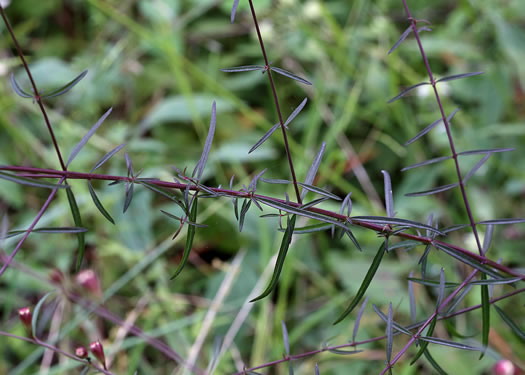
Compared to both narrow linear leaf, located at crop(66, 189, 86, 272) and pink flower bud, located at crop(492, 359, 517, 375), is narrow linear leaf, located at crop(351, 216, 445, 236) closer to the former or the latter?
narrow linear leaf, located at crop(66, 189, 86, 272)

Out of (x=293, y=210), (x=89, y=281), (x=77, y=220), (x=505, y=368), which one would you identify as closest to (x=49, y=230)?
(x=77, y=220)

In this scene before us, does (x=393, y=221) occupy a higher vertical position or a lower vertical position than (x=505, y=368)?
higher

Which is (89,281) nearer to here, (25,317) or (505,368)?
(25,317)

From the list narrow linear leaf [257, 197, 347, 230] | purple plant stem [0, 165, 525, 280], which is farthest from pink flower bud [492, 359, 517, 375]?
narrow linear leaf [257, 197, 347, 230]

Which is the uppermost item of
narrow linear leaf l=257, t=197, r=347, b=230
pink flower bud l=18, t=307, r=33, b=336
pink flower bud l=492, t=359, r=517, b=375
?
pink flower bud l=18, t=307, r=33, b=336

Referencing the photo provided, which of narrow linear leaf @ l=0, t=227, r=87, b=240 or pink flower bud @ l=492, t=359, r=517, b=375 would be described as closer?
narrow linear leaf @ l=0, t=227, r=87, b=240

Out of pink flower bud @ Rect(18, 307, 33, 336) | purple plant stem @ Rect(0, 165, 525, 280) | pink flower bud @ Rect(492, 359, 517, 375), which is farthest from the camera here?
pink flower bud @ Rect(492, 359, 517, 375)

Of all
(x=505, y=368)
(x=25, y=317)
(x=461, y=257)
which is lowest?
(x=505, y=368)

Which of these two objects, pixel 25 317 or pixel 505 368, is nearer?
pixel 25 317

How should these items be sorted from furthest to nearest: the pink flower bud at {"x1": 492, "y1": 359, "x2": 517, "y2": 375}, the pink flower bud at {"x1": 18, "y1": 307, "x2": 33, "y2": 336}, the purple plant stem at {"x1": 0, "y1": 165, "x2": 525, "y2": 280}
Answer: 1. the pink flower bud at {"x1": 492, "y1": 359, "x2": 517, "y2": 375}
2. the pink flower bud at {"x1": 18, "y1": 307, "x2": 33, "y2": 336}
3. the purple plant stem at {"x1": 0, "y1": 165, "x2": 525, "y2": 280}

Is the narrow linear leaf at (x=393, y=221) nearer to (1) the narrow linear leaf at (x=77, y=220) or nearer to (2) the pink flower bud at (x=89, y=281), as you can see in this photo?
(1) the narrow linear leaf at (x=77, y=220)

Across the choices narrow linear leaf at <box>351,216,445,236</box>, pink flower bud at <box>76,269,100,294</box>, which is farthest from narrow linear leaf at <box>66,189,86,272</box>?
pink flower bud at <box>76,269,100,294</box>

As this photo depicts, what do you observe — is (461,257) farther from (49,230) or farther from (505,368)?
(505,368)

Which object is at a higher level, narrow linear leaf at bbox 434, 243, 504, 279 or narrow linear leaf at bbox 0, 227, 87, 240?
narrow linear leaf at bbox 0, 227, 87, 240
